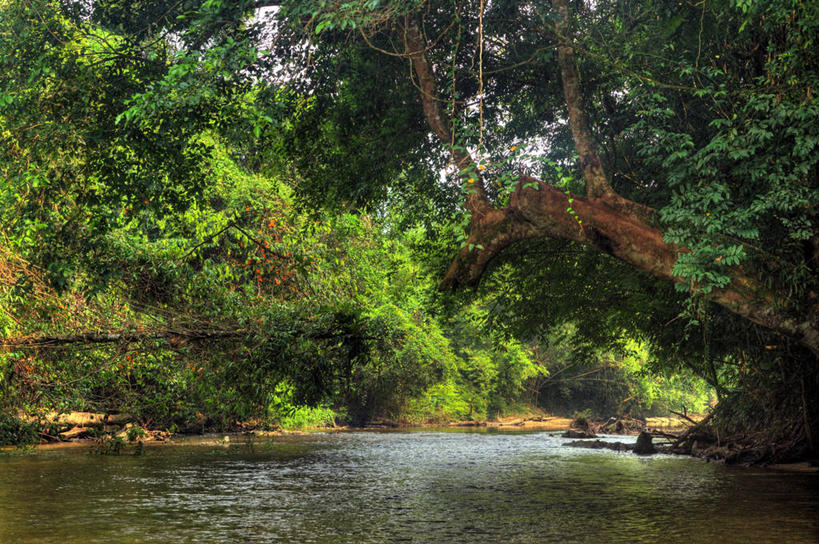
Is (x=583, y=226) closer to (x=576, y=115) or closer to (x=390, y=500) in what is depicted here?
(x=576, y=115)

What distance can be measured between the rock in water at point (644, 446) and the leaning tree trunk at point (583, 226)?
51.4 feet

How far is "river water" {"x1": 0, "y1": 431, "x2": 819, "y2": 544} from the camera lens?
1049 centimetres

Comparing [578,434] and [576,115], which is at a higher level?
[576,115]

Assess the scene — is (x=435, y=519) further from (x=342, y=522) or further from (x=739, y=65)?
(x=739, y=65)

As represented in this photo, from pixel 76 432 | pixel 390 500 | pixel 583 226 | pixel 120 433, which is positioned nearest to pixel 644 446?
pixel 390 500

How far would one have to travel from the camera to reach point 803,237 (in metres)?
9.93

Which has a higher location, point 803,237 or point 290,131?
point 290,131

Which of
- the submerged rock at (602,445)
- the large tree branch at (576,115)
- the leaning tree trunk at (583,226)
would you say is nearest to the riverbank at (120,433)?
the submerged rock at (602,445)

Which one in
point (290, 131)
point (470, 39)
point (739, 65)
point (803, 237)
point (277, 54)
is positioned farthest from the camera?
point (290, 131)

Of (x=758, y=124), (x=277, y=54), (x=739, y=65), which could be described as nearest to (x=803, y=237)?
(x=758, y=124)

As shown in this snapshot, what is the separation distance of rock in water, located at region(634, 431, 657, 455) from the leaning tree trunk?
51.4 ft

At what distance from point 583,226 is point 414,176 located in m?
7.11

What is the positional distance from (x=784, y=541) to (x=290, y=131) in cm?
1177

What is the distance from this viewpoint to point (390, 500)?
1409 cm
